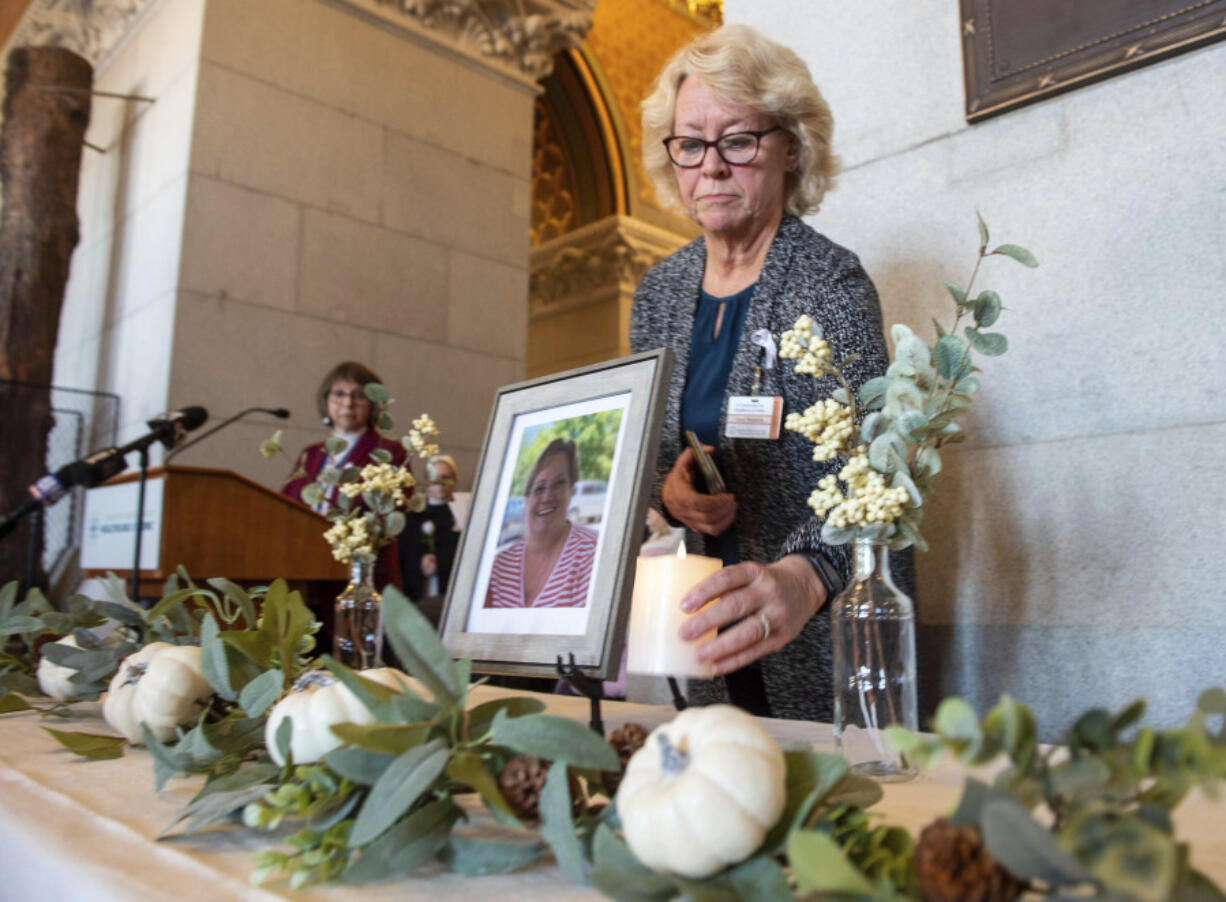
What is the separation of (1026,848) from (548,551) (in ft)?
1.98

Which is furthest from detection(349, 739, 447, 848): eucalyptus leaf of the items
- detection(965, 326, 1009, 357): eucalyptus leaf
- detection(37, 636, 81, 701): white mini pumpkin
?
detection(37, 636, 81, 701): white mini pumpkin

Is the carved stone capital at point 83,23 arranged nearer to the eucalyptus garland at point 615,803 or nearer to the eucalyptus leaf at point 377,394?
the eucalyptus leaf at point 377,394

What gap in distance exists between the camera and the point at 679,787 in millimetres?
380

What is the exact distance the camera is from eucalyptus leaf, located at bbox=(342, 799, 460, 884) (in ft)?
1.42

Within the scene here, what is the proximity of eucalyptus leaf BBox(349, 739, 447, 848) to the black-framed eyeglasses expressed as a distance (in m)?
1.14

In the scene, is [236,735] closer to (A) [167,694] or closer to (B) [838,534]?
(A) [167,694]

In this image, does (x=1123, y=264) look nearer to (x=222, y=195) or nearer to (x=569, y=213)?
(x=222, y=195)

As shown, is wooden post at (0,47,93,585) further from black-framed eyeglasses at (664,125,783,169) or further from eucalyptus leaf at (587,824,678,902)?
eucalyptus leaf at (587,824,678,902)

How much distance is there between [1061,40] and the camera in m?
1.63

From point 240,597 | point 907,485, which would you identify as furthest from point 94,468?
point 907,485

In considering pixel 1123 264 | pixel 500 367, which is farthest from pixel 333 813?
pixel 500 367

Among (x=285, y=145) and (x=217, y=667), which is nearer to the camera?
(x=217, y=667)

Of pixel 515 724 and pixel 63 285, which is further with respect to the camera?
pixel 63 285

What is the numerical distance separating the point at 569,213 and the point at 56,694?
8.90 metres
